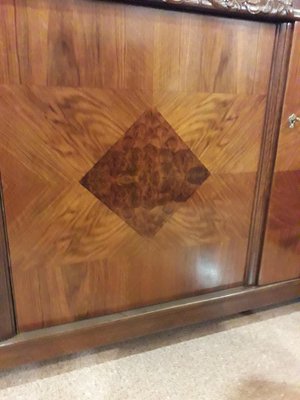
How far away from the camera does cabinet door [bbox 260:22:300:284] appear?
782 mm

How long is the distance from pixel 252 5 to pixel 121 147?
0.40 meters

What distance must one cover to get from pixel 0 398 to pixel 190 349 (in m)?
0.50

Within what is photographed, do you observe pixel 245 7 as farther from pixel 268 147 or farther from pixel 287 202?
pixel 287 202

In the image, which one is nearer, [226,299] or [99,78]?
[99,78]

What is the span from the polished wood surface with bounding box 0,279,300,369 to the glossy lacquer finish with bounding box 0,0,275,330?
0.03 m

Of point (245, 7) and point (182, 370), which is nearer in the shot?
point (245, 7)

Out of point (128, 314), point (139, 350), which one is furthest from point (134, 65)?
point (139, 350)

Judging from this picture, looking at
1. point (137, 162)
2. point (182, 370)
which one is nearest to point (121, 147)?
point (137, 162)

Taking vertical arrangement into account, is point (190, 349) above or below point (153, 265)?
below

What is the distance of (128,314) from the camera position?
83 centimetres

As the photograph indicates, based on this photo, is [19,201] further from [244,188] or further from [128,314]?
[244,188]

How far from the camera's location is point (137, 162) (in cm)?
72

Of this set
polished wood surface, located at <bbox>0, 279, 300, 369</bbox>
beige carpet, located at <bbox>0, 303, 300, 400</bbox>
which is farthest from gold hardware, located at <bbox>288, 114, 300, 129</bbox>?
beige carpet, located at <bbox>0, 303, 300, 400</bbox>

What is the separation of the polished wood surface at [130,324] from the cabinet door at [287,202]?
0.07 meters
